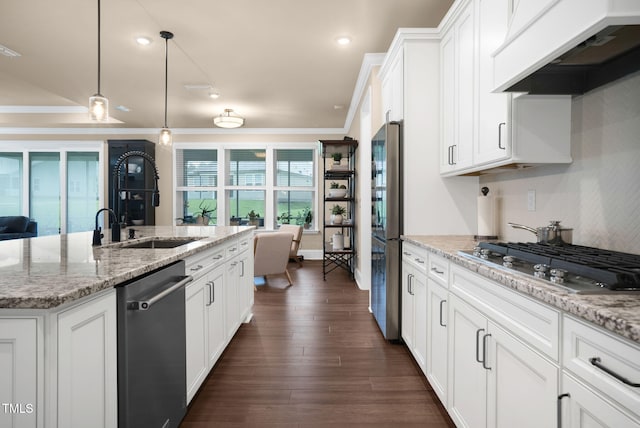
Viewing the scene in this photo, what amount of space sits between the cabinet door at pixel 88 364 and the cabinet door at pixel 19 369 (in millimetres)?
56

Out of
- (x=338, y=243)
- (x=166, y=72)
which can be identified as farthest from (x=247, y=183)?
(x=166, y=72)

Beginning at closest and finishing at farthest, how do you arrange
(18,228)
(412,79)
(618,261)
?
(618,261)
(412,79)
(18,228)

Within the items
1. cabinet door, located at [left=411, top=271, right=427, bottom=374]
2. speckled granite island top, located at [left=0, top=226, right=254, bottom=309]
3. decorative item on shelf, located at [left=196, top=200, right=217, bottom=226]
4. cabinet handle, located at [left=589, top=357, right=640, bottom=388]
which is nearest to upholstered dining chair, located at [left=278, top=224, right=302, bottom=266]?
decorative item on shelf, located at [left=196, top=200, right=217, bottom=226]

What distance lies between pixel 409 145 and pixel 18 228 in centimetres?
759

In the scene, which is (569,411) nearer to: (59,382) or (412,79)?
(59,382)

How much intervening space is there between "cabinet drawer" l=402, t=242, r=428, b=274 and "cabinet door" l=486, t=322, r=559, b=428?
0.94m

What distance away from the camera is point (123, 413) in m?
1.25

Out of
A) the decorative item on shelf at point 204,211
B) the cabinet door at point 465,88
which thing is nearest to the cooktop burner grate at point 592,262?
the cabinet door at point 465,88

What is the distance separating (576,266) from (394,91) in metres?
2.38

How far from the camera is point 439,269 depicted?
205cm

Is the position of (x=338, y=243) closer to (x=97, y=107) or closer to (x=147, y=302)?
(x=97, y=107)

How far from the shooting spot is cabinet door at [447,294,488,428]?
148 centimetres

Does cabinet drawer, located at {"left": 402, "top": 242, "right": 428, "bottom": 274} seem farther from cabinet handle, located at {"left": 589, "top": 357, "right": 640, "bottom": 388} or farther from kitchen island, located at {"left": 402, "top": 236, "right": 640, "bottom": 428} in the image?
cabinet handle, located at {"left": 589, "top": 357, "right": 640, "bottom": 388}

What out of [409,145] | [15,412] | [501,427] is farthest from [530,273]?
[409,145]
